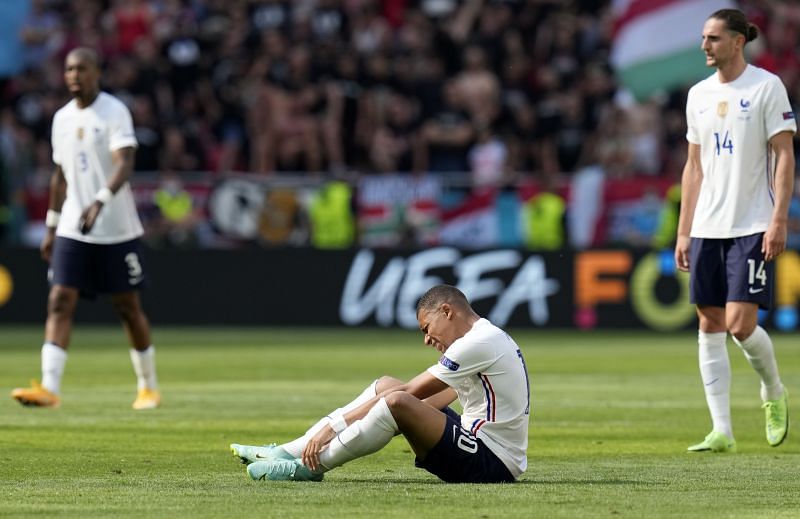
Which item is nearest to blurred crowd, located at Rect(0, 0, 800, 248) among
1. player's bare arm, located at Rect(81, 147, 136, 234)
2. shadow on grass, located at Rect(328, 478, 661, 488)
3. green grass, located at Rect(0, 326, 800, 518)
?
green grass, located at Rect(0, 326, 800, 518)

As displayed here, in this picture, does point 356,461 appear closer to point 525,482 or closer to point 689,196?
point 525,482

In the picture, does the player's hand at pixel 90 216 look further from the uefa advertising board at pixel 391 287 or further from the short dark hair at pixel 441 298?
the uefa advertising board at pixel 391 287

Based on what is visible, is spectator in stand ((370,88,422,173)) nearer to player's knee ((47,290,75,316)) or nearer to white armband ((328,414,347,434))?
player's knee ((47,290,75,316))

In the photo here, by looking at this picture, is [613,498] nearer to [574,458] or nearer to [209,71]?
[574,458]

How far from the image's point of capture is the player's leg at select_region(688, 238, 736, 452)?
9.98 metres

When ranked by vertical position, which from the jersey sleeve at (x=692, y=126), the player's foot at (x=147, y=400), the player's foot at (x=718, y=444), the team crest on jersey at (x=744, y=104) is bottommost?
the player's foot at (x=147, y=400)

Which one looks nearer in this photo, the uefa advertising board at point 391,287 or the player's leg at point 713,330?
the player's leg at point 713,330

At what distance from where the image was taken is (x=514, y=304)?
23.0 metres

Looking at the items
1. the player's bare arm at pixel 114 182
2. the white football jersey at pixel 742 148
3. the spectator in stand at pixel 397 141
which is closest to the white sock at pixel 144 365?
the player's bare arm at pixel 114 182

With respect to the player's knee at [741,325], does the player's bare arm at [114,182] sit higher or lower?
higher

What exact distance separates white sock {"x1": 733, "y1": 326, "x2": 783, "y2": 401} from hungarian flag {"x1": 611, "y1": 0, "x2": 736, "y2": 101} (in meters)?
15.3

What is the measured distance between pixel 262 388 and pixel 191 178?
9498 millimetres

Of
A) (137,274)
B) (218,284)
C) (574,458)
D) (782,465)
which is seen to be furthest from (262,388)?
(218,284)

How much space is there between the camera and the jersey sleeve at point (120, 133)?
1253cm
